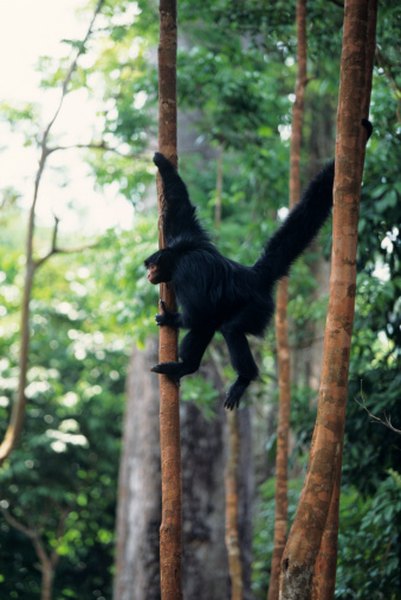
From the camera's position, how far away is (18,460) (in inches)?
550

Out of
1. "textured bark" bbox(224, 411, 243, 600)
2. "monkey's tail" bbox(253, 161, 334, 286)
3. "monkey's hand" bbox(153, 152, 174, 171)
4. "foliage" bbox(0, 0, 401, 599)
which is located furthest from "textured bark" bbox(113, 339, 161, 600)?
"monkey's hand" bbox(153, 152, 174, 171)

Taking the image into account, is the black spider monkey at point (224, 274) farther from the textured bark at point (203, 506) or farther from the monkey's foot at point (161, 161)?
the textured bark at point (203, 506)

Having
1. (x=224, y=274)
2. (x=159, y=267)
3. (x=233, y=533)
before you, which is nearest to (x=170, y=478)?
(x=159, y=267)

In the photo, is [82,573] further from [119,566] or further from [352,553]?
[352,553]

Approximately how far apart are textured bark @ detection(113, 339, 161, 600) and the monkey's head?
675cm

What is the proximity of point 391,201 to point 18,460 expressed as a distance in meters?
9.26

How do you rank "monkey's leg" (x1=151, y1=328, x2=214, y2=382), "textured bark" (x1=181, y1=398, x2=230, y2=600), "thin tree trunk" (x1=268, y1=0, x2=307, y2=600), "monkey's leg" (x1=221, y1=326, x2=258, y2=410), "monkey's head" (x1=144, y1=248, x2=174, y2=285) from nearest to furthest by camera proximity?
"monkey's head" (x1=144, y1=248, x2=174, y2=285) → "monkey's leg" (x1=151, y1=328, x2=214, y2=382) → "monkey's leg" (x1=221, y1=326, x2=258, y2=410) → "thin tree trunk" (x1=268, y1=0, x2=307, y2=600) → "textured bark" (x1=181, y1=398, x2=230, y2=600)

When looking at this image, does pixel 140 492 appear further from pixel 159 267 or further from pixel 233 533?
pixel 159 267

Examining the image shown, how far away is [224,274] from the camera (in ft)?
20.1

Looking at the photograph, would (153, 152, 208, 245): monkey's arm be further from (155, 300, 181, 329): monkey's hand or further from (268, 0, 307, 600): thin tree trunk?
(268, 0, 307, 600): thin tree trunk

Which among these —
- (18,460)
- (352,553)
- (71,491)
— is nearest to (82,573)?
(71,491)

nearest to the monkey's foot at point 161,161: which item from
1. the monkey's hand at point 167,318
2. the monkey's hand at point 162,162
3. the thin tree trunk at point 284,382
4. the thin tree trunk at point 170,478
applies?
the monkey's hand at point 162,162

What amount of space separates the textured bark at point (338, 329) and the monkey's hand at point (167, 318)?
0.99 m

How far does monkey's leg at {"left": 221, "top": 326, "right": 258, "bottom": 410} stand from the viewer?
6156 mm
